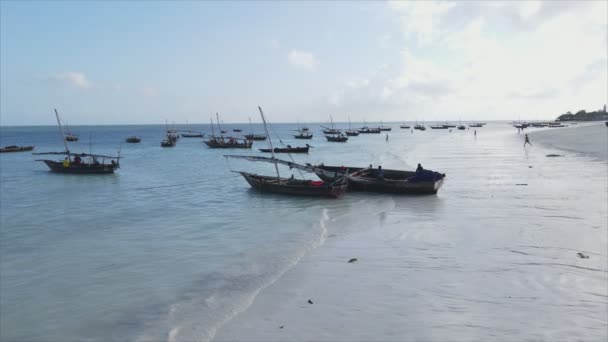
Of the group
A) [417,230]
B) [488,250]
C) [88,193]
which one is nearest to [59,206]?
[88,193]

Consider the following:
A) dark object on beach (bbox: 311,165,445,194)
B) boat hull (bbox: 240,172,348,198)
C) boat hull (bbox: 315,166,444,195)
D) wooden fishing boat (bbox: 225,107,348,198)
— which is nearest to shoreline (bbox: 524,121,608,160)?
dark object on beach (bbox: 311,165,445,194)

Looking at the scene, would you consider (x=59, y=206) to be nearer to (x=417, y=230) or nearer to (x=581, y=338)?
(x=417, y=230)

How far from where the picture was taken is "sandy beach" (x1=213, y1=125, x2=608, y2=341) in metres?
7.58

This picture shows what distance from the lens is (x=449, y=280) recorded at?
31.9 ft

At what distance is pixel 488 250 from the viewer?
39.0 feet

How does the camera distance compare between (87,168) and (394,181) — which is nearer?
(394,181)

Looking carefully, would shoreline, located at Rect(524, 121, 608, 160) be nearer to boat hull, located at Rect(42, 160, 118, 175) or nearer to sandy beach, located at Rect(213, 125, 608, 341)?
sandy beach, located at Rect(213, 125, 608, 341)

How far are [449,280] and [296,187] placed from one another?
1434 centimetres

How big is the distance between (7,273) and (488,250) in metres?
13.4

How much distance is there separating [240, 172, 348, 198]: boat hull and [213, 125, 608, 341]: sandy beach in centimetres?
443

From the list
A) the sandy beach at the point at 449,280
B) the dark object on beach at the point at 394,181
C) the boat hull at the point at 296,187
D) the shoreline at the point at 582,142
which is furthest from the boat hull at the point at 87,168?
the shoreline at the point at 582,142

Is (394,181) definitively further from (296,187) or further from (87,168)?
(87,168)

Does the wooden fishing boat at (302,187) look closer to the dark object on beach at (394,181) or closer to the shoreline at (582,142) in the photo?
the dark object on beach at (394,181)

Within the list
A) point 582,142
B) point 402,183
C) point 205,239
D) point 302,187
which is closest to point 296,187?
point 302,187
